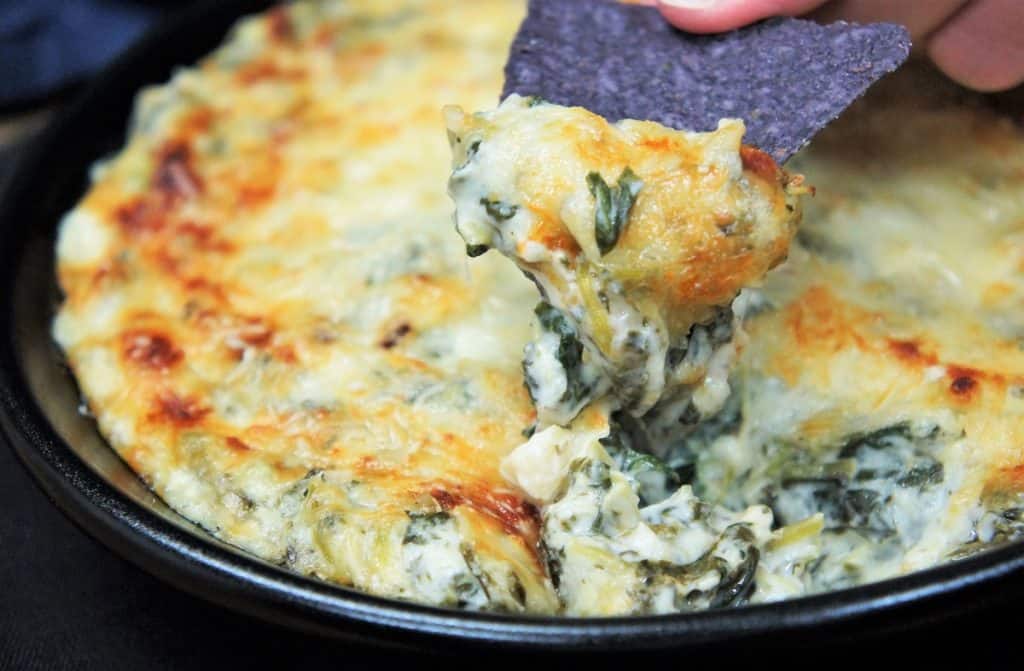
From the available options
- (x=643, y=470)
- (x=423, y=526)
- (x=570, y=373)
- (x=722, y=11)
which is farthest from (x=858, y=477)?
(x=722, y=11)

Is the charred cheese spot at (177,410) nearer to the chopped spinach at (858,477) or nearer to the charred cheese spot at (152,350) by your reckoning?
the charred cheese spot at (152,350)

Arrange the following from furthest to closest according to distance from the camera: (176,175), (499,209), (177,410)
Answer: (176,175), (177,410), (499,209)

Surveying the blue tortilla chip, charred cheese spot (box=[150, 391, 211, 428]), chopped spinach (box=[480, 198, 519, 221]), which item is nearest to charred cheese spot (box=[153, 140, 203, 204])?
charred cheese spot (box=[150, 391, 211, 428])

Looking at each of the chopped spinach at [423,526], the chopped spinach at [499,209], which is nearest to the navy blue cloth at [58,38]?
the chopped spinach at [499,209]

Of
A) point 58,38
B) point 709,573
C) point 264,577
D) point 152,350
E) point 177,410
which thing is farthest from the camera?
point 58,38

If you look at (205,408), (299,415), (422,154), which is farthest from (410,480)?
(422,154)

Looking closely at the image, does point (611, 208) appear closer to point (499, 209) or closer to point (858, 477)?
point (499, 209)

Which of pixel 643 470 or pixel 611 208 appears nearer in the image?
pixel 611 208
